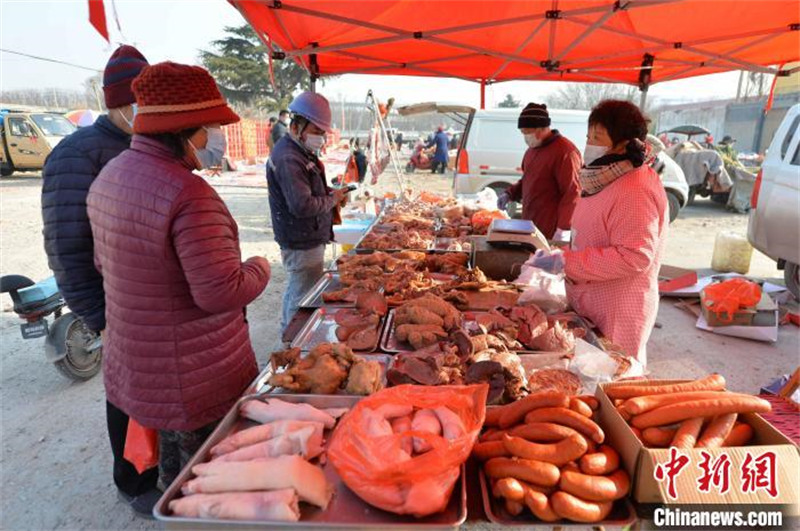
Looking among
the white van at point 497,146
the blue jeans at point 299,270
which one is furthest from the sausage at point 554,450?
the white van at point 497,146

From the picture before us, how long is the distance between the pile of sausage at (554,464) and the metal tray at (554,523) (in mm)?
16

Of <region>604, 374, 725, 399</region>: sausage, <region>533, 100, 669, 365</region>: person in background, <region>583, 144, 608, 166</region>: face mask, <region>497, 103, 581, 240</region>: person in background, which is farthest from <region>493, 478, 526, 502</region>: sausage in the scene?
<region>497, 103, 581, 240</region>: person in background

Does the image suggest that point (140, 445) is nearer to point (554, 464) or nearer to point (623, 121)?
point (554, 464)

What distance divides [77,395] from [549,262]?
4181 mm

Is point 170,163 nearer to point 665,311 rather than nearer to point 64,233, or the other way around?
point 64,233

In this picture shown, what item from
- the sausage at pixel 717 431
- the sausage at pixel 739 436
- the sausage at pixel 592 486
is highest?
the sausage at pixel 717 431

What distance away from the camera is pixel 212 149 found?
2131mm

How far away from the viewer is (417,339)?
2418 mm

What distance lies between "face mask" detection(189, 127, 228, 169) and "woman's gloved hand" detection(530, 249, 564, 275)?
6.76 ft

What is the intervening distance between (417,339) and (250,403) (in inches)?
36.6

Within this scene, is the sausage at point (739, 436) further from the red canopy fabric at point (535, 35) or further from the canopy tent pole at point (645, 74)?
the canopy tent pole at point (645, 74)

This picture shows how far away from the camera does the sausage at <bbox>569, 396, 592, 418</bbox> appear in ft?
5.16

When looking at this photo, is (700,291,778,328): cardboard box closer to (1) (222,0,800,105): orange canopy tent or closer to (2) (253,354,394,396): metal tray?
(1) (222,0,800,105): orange canopy tent

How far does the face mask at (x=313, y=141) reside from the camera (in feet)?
12.3
